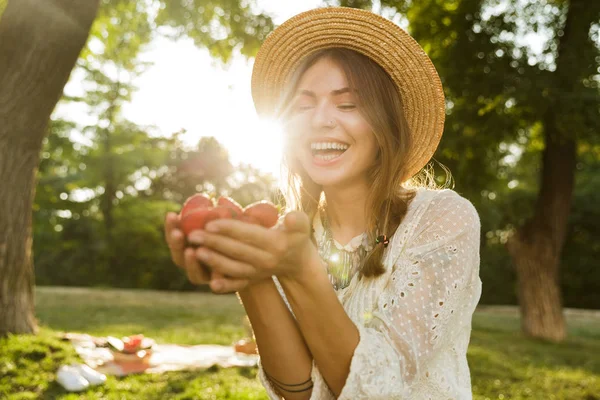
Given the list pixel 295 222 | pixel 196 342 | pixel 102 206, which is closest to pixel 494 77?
pixel 196 342

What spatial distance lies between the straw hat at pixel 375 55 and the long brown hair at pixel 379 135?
6 centimetres

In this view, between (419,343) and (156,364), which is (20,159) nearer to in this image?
(156,364)

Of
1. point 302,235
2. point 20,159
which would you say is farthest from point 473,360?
point 302,235

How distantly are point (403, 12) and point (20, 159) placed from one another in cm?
638

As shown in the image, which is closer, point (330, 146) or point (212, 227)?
point (212, 227)

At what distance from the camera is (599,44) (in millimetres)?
10891

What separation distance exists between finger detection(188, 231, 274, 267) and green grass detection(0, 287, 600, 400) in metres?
4.35

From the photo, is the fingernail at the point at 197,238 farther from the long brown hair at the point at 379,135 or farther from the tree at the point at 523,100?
the tree at the point at 523,100

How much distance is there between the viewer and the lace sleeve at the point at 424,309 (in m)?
1.56

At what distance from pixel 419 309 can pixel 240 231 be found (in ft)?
2.42

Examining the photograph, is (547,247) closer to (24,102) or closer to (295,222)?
(24,102)

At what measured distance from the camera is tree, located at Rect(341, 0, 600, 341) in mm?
10070

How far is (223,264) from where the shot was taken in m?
1.26

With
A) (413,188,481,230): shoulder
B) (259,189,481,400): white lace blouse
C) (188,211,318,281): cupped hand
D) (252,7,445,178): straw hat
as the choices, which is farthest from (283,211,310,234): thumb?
(252,7,445,178): straw hat
